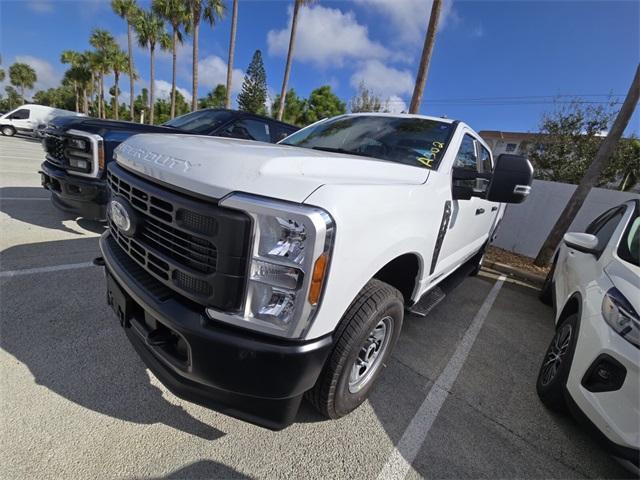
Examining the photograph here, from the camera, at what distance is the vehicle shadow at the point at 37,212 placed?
4559 mm

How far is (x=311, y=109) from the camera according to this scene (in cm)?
4022

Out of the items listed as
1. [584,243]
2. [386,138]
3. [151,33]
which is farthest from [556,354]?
[151,33]

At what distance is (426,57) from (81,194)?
811cm

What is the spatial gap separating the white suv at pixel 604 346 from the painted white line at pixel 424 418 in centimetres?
66

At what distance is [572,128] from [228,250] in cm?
1390

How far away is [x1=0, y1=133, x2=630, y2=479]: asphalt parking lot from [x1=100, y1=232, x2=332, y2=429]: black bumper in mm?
457

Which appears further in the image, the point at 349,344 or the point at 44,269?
the point at 44,269

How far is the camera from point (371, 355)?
7.26ft

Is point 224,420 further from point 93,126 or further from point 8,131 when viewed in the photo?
point 8,131

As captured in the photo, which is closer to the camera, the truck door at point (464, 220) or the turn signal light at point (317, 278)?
the turn signal light at point (317, 278)

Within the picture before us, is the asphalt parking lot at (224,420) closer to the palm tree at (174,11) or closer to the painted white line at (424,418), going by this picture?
the painted white line at (424,418)

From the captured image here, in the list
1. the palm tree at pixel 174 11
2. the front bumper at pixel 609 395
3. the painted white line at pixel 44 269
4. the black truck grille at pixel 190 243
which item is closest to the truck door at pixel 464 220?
the front bumper at pixel 609 395

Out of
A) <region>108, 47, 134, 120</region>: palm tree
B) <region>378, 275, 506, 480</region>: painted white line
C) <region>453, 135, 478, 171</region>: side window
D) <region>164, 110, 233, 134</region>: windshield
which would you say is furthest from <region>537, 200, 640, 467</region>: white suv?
<region>108, 47, 134, 120</region>: palm tree

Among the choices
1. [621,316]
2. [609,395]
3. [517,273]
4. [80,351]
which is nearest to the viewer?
[609,395]
